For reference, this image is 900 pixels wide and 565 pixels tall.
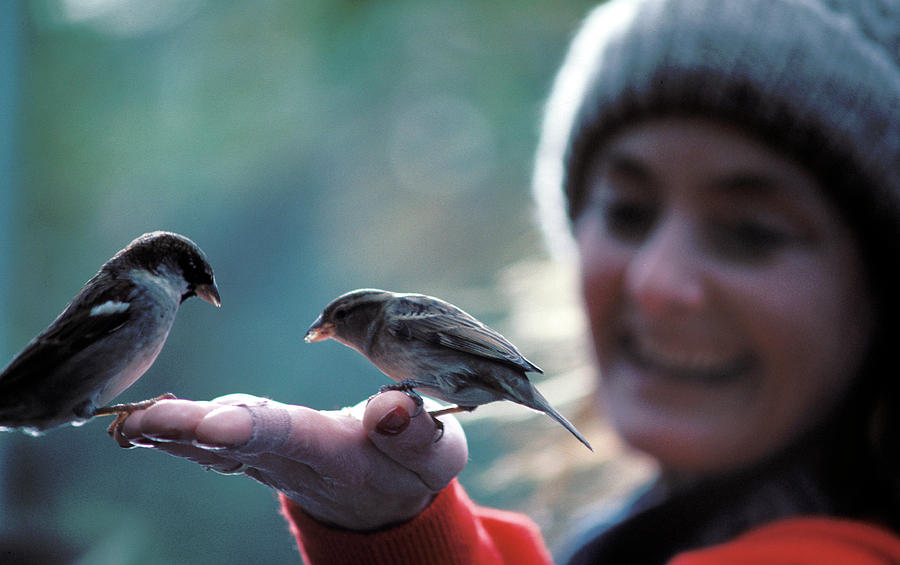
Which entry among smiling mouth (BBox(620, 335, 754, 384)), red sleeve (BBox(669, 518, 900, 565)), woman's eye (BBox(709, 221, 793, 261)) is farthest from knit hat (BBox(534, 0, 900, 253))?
red sleeve (BBox(669, 518, 900, 565))

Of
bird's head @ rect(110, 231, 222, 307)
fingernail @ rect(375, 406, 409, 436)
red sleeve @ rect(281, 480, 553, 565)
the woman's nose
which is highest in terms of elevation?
bird's head @ rect(110, 231, 222, 307)

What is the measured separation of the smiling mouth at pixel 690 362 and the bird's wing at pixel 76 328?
3.49 ft

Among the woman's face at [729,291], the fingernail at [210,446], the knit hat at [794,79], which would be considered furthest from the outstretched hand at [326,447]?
the knit hat at [794,79]

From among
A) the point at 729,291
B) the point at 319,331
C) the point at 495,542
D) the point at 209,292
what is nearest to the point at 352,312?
the point at 319,331

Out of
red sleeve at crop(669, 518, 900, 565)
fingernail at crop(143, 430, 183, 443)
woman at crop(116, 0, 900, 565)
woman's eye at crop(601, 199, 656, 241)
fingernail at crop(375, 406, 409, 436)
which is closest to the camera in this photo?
fingernail at crop(143, 430, 183, 443)

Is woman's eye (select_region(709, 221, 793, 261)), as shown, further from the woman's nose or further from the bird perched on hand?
the bird perched on hand

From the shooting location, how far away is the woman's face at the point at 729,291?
1.35 metres

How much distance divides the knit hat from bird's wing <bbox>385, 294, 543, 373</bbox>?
830 millimetres

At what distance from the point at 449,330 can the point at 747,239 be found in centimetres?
79

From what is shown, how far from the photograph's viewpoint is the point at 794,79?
1357 mm

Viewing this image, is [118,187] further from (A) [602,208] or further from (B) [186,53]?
(A) [602,208]

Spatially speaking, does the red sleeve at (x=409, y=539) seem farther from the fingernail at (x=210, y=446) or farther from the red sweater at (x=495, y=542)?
the fingernail at (x=210, y=446)

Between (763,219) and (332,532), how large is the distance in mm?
974

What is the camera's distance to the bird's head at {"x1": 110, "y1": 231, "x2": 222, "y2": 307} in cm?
79
